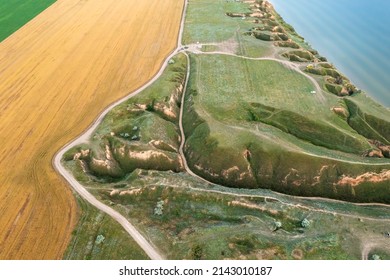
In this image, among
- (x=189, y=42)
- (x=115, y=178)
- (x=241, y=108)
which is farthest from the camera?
(x=189, y=42)

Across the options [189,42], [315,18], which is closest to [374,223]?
[189,42]

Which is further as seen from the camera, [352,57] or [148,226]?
[352,57]

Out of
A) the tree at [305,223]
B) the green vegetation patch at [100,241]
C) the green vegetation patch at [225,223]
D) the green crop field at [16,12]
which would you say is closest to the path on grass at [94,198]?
the green vegetation patch at [100,241]

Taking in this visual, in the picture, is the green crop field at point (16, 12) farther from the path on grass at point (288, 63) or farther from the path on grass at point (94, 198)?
the path on grass at point (288, 63)

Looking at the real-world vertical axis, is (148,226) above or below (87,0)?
below

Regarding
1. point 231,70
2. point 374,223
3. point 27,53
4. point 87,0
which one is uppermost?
point 87,0

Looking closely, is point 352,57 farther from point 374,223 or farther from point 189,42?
point 374,223

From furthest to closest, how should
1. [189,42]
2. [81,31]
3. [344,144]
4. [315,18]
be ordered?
1. [315,18]
2. [81,31]
3. [189,42]
4. [344,144]
